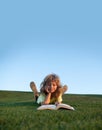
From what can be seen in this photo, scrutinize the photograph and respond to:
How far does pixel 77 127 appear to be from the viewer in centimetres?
644

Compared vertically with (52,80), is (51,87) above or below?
below

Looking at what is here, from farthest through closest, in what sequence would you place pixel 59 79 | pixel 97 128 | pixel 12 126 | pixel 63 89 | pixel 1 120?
pixel 63 89 → pixel 59 79 → pixel 1 120 → pixel 12 126 → pixel 97 128

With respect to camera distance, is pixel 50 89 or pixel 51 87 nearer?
pixel 51 87

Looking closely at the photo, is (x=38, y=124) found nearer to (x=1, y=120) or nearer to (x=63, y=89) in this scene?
(x=1, y=120)

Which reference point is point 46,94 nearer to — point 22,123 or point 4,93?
point 22,123

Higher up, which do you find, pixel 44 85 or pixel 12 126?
pixel 44 85

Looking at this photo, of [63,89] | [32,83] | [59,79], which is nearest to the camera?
[59,79]

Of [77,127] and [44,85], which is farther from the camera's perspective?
[44,85]

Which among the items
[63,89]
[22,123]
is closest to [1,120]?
[22,123]

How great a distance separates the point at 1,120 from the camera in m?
7.57

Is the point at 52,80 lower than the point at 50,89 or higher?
higher

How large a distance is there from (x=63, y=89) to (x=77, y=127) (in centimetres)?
857

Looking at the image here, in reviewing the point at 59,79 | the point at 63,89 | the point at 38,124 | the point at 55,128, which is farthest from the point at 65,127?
the point at 63,89

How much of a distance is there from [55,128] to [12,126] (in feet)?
2.74
